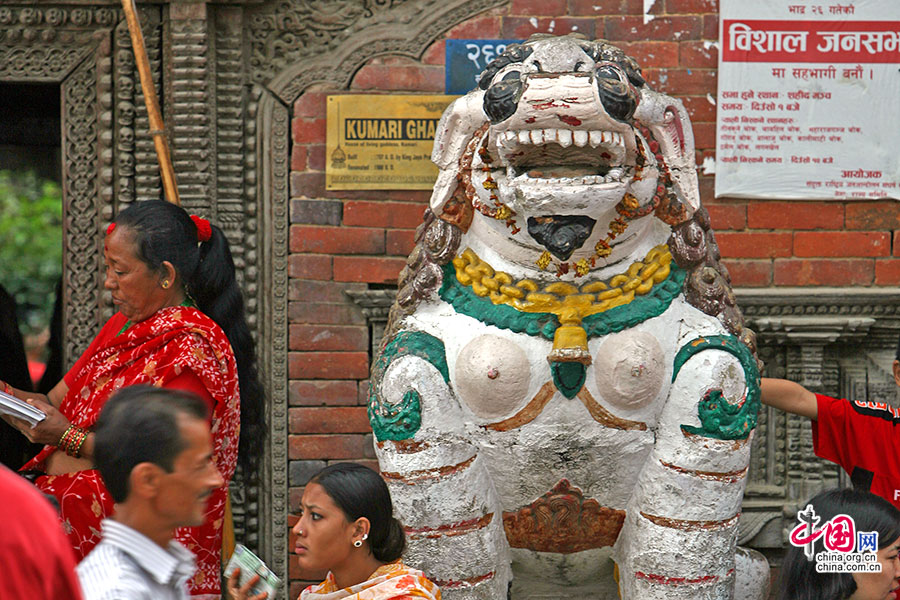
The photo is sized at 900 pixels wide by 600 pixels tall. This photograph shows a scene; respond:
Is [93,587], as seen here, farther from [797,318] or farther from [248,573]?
[797,318]

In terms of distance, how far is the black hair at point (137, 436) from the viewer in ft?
6.82

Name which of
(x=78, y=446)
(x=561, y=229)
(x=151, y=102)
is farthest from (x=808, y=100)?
(x=78, y=446)

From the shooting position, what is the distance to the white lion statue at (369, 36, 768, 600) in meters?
2.97

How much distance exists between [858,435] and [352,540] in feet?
4.84

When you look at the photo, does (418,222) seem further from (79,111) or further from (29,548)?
(29,548)

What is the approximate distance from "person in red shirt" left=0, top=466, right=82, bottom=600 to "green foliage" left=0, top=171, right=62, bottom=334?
3.17m

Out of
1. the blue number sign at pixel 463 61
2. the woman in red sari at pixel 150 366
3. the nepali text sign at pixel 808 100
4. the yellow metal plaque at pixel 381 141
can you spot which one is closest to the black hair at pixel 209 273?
the woman in red sari at pixel 150 366

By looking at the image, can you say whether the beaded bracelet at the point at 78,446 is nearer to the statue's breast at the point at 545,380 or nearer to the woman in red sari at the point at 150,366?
the woman in red sari at the point at 150,366

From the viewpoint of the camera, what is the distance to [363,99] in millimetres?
4375

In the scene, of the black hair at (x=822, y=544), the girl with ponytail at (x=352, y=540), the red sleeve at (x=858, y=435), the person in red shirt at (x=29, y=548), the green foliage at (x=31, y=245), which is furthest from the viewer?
the green foliage at (x=31, y=245)

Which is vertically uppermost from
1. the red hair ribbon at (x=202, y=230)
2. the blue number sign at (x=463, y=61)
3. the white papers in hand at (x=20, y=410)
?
the blue number sign at (x=463, y=61)

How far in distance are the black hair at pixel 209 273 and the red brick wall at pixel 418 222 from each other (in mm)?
771

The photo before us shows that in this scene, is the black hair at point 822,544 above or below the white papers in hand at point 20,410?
below

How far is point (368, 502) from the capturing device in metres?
2.70
